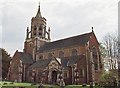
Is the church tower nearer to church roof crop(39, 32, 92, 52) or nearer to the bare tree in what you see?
church roof crop(39, 32, 92, 52)

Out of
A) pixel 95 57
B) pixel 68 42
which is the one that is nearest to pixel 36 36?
pixel 68 42

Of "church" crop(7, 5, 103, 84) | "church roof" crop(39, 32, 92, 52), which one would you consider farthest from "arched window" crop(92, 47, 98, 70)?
"church roof" crop(39, 32, 92, 52)

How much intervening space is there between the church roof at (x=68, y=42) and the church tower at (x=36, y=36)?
179 cm

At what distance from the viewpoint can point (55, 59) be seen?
146 ft

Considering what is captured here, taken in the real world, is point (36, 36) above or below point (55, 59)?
above

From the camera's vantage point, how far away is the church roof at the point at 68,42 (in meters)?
47.2

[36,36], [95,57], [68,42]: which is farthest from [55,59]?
[36,36]

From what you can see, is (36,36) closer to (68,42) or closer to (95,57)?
(68,42)

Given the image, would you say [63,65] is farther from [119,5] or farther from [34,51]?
[119,5]

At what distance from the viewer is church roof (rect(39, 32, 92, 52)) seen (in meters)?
47.2

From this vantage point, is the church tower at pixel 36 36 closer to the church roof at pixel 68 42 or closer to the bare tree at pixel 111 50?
the church roof at pixel 68 42

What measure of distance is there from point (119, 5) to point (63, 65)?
34212 millimetres

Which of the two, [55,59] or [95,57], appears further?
[95,57]

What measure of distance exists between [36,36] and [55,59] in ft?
51.6
